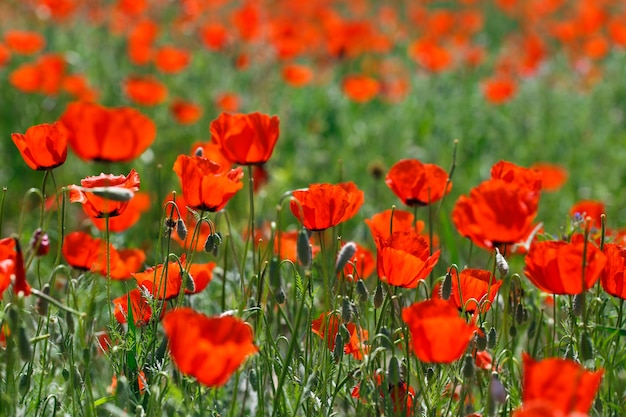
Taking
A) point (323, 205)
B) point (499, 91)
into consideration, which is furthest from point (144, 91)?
point (323, 205)

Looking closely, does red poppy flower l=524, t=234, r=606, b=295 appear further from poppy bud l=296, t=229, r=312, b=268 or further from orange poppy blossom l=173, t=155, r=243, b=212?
orange poppy blossom l=173, t=155, r=243, b=212

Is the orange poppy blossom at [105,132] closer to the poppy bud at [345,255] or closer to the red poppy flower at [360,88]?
the poppy bud at [345,255]

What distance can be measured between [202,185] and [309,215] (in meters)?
0.25

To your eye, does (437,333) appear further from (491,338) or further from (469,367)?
(491,338)

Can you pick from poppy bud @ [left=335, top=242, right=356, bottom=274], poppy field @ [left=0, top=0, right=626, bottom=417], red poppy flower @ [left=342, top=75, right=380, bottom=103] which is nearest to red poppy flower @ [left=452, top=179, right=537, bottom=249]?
A: poppy field @ [left=0, top=0, right=626, bottom=417]

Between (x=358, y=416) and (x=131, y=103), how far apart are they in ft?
14.1

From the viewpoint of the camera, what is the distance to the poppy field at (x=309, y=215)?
1.80 m

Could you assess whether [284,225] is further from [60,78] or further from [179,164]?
[179,164]

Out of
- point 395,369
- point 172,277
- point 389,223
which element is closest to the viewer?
point 395,369

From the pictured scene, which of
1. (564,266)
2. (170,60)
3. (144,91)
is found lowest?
(564,266)

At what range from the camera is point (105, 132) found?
8.00ft

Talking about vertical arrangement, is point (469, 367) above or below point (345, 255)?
below

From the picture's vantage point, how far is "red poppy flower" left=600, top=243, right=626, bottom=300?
1.89 m

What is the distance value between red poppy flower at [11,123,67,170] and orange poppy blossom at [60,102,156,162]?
1.11 feet
